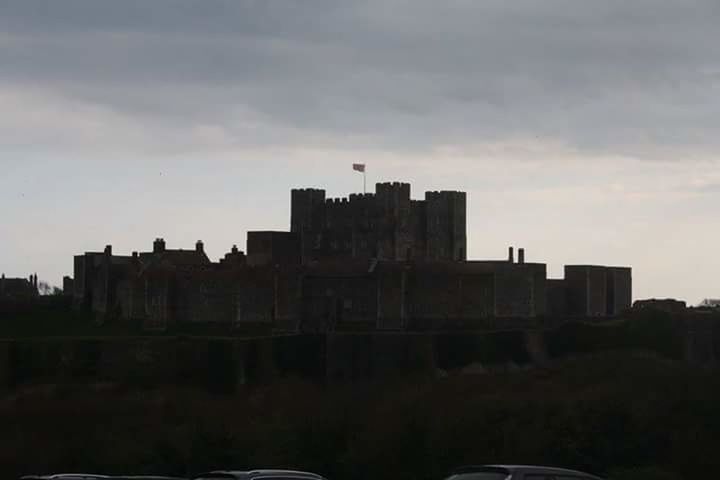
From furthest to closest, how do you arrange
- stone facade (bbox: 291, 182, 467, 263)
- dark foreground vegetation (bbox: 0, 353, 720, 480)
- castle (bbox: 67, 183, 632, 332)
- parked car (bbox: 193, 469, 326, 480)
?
stone facade (bbox: 291, 182, 467, 263), castle (bbox: 67, 183, 632, 332), dark foreground vegetation (bbox: 0, 353, 720, 480), parked car (bbox: 193, 469, 326, 480)

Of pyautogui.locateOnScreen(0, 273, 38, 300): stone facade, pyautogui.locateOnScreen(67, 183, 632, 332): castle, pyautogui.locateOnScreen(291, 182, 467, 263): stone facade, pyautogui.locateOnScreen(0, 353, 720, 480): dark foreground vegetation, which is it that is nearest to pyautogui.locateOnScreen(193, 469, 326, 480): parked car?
pyautogui.locateOnScreen(0, 353, 720, 480): dark foreground vegetation

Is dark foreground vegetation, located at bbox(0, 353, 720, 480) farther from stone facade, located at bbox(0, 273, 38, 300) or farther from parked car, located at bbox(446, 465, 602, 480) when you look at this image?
stone facade, located at bbox(0, 273, 38, 300)

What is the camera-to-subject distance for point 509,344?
222ft

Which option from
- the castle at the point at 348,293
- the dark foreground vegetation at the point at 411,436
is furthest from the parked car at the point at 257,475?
the castle at the point at 348,293

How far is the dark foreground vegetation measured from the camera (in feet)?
112

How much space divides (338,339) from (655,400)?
26354 mm

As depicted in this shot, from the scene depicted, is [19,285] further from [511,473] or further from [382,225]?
[511,473]

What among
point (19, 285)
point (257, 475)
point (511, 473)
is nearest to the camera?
point (511, 473)

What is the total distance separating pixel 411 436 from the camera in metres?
35.5

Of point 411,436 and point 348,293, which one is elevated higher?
point 348,293

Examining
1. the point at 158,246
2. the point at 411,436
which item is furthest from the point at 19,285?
the point at 411,436

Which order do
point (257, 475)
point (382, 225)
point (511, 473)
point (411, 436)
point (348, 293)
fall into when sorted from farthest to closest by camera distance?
point (382, 225) < point (348, 293) < point (411, 436) < point (257, 475) < point (511, 473)

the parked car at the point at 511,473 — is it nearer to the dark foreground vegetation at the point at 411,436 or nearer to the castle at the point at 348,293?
the dark foreground vegetation at the point at 411,436

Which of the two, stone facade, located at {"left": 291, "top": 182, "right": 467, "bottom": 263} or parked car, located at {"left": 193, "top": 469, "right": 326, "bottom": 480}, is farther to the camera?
stone facade, located at {"left": 291, "top": 182, "right": 467, "bottom": 263}
